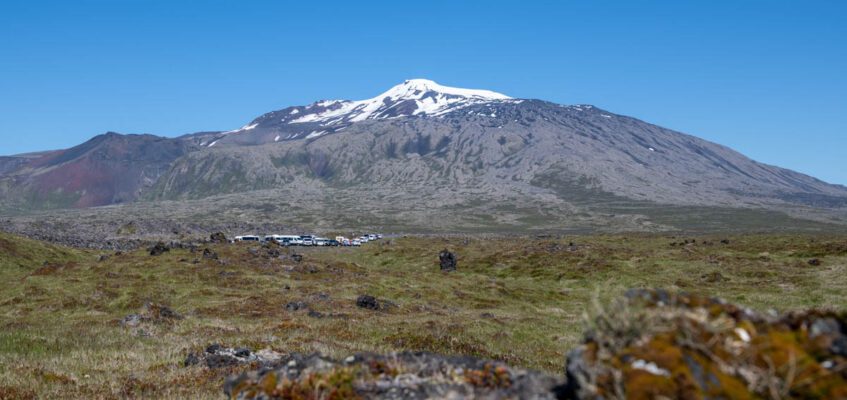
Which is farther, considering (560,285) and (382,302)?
(560,285)

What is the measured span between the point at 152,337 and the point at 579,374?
2245 centimetres

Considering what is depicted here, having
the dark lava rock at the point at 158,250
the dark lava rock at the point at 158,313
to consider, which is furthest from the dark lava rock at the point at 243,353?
the dark lava rock at the point at 158,250

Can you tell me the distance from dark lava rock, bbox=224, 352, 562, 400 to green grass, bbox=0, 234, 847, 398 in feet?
6.55

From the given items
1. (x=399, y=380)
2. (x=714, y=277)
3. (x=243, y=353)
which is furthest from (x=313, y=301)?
(x=714, y=277)

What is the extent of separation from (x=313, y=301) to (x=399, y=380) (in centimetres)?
3324

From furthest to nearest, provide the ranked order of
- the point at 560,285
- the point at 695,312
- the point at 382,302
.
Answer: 1. the point at 560,285
2. the point at 382,302
3. the point at 695,312

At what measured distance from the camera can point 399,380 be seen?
8.54 meters

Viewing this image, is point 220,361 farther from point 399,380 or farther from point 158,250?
point 158,250

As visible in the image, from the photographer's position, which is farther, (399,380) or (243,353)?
(243,353)

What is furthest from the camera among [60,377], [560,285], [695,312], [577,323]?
[560,285]

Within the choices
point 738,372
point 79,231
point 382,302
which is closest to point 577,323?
point 382,302

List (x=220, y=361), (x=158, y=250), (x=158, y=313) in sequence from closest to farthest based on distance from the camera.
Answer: (x=220, y=361) → (x=158, y=313) → (x=158, y=250)

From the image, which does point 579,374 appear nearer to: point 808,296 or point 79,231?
point 808,296

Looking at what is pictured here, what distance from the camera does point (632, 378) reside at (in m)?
6.20
